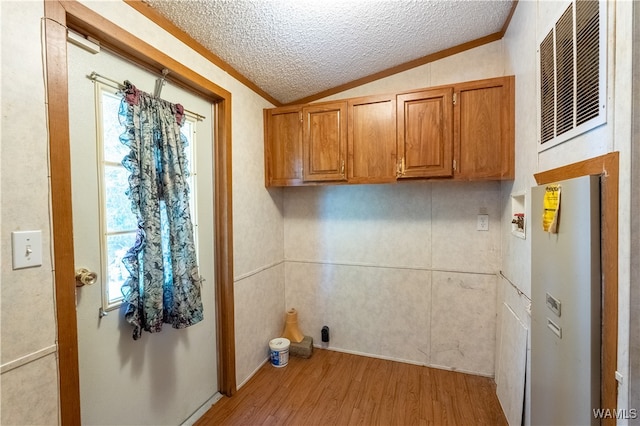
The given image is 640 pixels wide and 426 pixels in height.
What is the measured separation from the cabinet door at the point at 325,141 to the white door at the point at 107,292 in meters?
1.00

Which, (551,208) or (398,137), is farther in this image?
(398,137)

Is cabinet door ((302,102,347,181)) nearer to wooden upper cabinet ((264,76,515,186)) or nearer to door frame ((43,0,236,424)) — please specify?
wooden upper cabinet ((264,76,515,186))

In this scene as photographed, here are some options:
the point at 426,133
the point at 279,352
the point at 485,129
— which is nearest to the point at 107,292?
the point at 279,352

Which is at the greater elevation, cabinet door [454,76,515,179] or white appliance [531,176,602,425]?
cabinet door [454,76,515,179]

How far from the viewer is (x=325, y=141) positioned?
226 centimetres

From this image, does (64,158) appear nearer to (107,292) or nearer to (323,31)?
(107,292)

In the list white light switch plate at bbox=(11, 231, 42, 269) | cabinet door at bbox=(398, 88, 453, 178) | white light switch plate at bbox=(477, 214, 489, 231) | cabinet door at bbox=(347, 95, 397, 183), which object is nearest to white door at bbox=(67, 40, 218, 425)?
white light switch plate at bbox=(11, 231, 42, 269)

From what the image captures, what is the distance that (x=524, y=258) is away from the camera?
1.55 m

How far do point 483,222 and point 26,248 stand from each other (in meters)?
2.69

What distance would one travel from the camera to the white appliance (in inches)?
33.5

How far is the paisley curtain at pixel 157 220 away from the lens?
4.28 ft

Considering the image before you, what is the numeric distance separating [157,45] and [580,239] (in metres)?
2.08

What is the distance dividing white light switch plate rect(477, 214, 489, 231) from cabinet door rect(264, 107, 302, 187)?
1542mm

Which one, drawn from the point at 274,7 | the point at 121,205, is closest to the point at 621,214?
the point at 274,7
